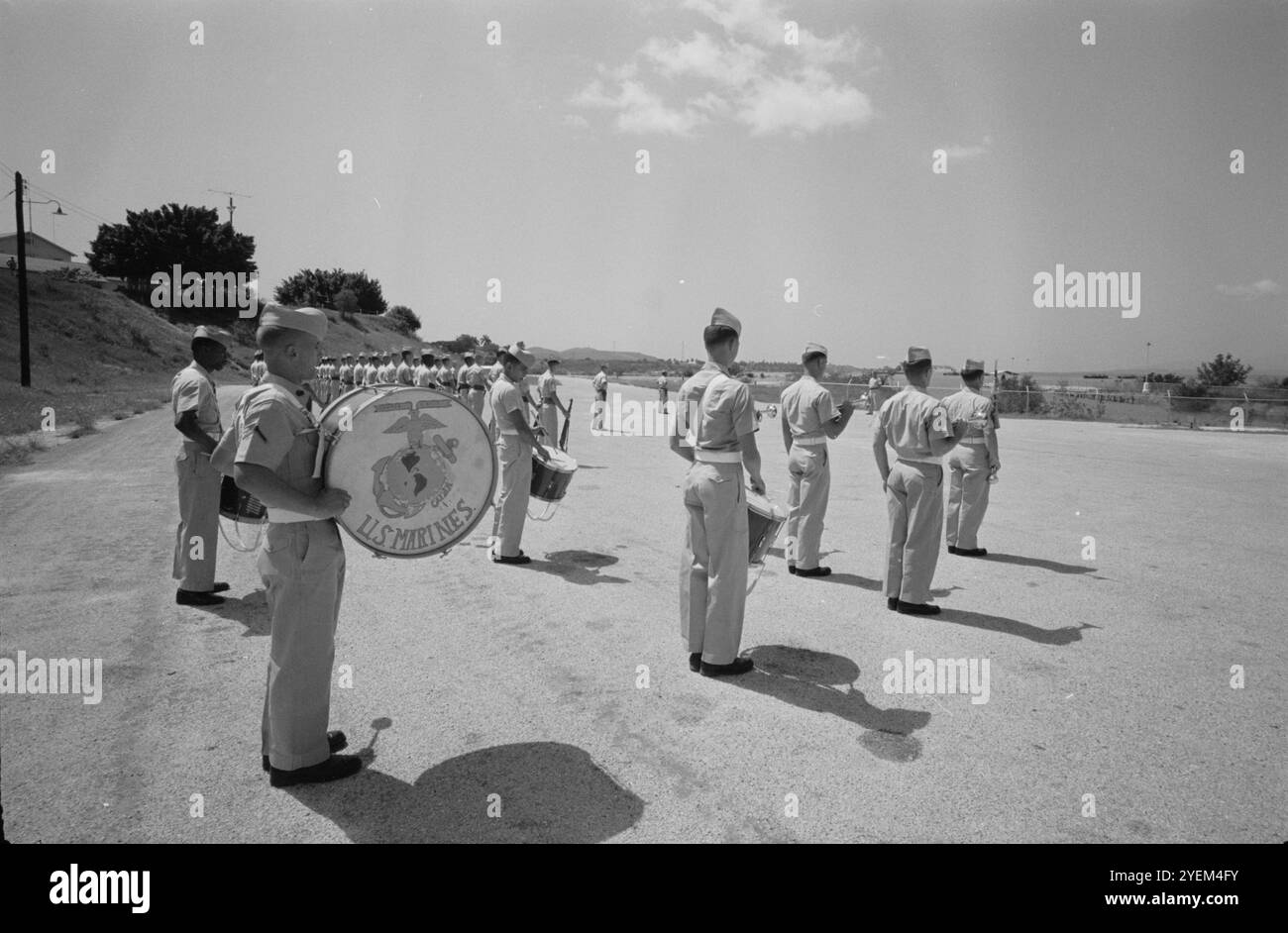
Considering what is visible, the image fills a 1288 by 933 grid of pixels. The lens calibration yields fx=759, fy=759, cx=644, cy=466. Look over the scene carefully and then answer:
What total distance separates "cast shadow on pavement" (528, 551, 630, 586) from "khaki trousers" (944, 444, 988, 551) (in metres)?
4.00

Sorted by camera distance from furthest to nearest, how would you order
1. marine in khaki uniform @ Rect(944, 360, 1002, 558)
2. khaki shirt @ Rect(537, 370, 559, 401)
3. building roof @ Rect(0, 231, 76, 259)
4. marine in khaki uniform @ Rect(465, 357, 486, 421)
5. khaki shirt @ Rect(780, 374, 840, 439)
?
building roof @ Rect(0, 231, 76, 259), marine in khaki uniform @ Rect(465, 357, 486, 421), khaki shirt @ Rect(537, 370, 559, 401), marine in khaki uniform @ Rect(944, 360, 1002, 558), khaki shirt @ Rect(780, 374, 840, 439)

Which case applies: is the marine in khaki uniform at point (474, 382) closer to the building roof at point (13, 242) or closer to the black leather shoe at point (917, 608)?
the black leather shoe at point (917, 608)

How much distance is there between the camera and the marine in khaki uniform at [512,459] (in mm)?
7910

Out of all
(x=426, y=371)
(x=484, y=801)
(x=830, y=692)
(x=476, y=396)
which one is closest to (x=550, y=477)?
(x=830, y=692)

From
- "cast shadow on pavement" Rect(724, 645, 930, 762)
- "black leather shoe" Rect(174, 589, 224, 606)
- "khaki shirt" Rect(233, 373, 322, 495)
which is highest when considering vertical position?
A: "khaki shirt" Rect(233, 373, 322, 495)

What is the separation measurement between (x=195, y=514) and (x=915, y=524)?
6.05m

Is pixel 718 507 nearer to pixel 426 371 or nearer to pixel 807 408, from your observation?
pixel 807 408

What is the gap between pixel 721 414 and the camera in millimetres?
4992

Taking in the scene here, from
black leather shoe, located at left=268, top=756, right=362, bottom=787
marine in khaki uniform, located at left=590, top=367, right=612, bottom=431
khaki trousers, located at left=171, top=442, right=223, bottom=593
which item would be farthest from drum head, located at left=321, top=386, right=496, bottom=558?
marine in khaki uniform, located at left=590, top=367, right=612, bottom=431

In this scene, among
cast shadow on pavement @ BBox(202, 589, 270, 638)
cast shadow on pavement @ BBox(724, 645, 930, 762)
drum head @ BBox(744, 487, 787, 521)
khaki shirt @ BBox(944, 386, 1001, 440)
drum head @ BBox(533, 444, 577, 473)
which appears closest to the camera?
cast shadow on pavement @ BBox(724, 645, 930, 762)

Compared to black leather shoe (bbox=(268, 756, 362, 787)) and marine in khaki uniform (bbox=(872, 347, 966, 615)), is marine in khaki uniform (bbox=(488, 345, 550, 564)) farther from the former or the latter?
black leather shoe (bbox=(268, 756, 362, 787))

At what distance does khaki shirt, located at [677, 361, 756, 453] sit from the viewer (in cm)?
496

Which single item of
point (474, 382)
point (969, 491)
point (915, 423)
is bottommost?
point (969, 491)

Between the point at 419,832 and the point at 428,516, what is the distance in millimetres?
1421
